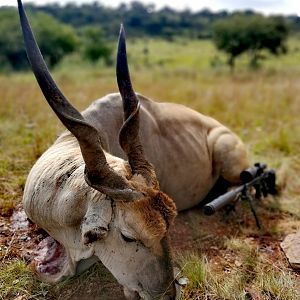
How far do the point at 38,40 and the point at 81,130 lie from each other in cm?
4276

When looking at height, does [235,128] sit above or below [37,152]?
below

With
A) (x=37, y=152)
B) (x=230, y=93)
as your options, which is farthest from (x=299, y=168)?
(x=230, y=93)

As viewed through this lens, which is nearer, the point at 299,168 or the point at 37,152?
the point at 37,152

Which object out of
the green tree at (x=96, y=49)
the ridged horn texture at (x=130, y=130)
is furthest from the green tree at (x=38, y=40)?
the ridged horn texture at (x=130, y=130)

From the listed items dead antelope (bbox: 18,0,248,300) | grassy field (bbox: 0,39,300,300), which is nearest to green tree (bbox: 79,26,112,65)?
grassy field (bbox: 0,39,300,300)

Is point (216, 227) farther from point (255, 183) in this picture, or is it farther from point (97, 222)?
point (97, 222)

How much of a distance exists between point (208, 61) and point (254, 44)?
403cm

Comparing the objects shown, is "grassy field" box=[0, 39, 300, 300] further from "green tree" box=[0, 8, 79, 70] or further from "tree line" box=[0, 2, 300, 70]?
"green tree" box=[0, 8, 79, 70]

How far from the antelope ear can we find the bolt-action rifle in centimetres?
161

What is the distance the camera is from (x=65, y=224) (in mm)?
3549

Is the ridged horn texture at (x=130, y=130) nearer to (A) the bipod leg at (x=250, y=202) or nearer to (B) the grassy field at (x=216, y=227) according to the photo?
(B) the grassy field at (x=216, y=227)

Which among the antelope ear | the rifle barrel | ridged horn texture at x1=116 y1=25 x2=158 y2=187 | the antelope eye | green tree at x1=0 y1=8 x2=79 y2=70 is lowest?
green tree at x1=0 y1=8 x2=79 y2=70

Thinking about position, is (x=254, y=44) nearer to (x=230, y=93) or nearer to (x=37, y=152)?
(x=230, y=93)

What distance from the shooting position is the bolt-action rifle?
4966 mm
